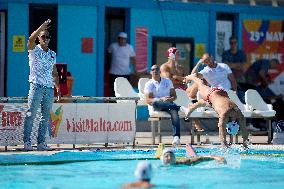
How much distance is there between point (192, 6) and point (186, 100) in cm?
471

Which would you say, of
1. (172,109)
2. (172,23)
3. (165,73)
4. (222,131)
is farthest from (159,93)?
(172,23)

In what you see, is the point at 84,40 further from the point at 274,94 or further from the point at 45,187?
the point at 45,187

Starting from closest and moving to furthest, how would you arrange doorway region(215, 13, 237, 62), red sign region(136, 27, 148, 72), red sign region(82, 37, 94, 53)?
1. red sign region(82, 37, 94, 53)
2. red sign region(136, 27, 148, 72)
3. doorway region(215, 13, 237, 62)

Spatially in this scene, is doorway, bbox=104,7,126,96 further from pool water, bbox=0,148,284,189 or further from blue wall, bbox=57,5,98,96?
pool water, bbox=0,148,284,189

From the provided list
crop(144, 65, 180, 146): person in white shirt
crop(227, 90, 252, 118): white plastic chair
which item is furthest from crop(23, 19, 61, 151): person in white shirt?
crop(227, 90, 252, 118): white plastic chair

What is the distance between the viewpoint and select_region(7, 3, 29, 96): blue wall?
68.8 ft

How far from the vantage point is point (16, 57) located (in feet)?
68.9

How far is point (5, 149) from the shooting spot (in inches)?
625

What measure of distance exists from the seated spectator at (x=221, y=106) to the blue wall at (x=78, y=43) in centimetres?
457

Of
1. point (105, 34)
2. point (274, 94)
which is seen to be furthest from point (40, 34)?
point (274, 94)

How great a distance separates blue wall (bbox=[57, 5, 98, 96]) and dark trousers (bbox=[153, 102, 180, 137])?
4.44 meters

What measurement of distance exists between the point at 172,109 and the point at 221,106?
43.0 inches

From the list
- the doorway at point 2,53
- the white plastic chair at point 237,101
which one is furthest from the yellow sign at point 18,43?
the white plastic chair at point 237,101

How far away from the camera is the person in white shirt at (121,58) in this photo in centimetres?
2142
